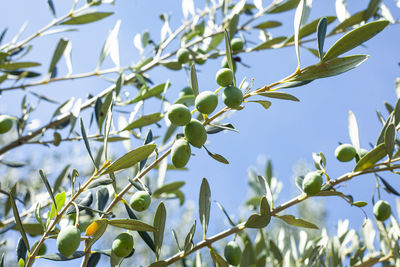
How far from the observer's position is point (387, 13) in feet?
6.91

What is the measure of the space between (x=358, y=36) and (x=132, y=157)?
66cm

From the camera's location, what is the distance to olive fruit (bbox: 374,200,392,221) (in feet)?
4.77

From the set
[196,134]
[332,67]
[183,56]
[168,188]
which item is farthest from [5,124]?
[332,67]

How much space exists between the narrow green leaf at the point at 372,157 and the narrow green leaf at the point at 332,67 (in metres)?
0.25

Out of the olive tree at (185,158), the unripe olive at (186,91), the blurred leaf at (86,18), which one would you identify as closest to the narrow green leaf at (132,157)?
the olive tree at (185,158)

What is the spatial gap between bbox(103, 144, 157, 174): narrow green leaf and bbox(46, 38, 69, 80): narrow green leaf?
1.31 metres

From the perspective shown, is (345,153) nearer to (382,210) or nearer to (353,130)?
(353,130)

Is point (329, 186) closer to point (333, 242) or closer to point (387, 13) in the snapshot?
point (333, 242)

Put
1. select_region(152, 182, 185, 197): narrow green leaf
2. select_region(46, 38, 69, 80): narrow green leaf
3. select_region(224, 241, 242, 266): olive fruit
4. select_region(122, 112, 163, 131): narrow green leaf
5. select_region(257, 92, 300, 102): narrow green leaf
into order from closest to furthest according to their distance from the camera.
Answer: select_region(257, 92, 300, 102): narrow green leaf
select_region(224, 241, 242, 266): olive fruit
select_region(122, 112, 163, 131): narrow green leaf
select_region(152, 182, 185, 197): narrow green leaf
select_region(46, 38, 69, 80): narrow green leaf

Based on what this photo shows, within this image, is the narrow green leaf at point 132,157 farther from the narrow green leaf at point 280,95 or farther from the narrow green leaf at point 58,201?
the narrow green leaf at point 280,95

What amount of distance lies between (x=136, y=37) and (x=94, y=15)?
366mm

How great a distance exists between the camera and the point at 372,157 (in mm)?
1119

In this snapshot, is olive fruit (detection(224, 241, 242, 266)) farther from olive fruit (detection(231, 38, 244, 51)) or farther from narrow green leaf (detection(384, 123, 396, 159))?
olive fruit (detection(231, 38, 244, 51))

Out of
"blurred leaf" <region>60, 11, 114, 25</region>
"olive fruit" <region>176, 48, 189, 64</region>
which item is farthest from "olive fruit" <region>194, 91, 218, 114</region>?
"blurred leaf" <region>60, 11, 114, 25</region>
